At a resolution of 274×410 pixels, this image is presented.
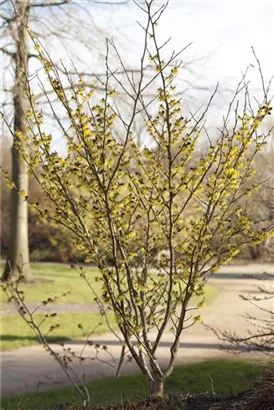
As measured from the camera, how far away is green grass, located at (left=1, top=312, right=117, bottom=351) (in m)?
10.8

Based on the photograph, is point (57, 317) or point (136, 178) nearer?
point (136, 178)

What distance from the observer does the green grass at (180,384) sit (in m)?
7.02

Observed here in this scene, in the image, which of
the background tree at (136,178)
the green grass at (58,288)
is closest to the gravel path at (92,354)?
the green grass at (58,288)

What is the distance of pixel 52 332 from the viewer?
1162 cm

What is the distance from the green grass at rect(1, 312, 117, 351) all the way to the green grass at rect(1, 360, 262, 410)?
2103 mm

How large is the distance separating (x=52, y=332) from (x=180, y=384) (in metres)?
4.28

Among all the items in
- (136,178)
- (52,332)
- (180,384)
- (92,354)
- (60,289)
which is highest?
(136,178)

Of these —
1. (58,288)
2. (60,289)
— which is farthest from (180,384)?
(58,288)

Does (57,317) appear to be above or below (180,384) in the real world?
above

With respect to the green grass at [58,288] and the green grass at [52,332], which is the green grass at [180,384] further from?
the green grass at [58,288]

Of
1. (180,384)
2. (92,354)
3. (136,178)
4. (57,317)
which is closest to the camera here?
(136,178)

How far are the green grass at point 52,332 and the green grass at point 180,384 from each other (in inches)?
82.8

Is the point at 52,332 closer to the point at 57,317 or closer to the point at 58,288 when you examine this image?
the point at 57,317

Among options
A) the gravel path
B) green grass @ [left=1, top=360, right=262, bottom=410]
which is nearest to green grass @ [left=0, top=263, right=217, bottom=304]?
the gravel path
